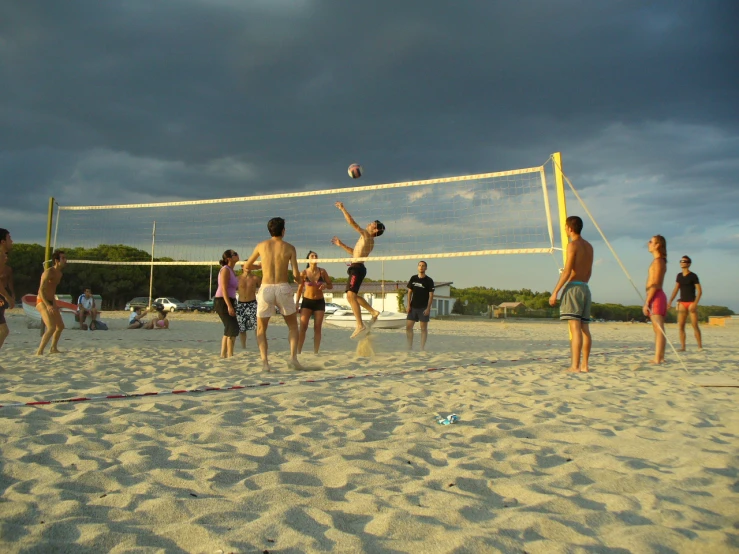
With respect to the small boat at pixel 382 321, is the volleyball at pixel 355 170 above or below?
above

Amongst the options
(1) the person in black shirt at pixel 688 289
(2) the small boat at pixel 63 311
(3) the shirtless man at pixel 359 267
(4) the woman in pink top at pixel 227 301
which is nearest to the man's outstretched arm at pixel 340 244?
(3) the shirtless man at pixel 359 267

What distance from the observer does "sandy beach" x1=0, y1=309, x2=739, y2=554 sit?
1.56 meters

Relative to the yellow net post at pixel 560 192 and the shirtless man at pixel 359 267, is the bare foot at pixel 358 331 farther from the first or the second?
the yellow net post at pixel 560 192

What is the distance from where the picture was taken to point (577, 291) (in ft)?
16.9

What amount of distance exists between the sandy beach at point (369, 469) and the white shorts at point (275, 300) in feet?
3.30

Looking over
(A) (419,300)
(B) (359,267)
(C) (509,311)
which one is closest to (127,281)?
(C) (509,311)

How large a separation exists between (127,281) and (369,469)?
37.6 meters

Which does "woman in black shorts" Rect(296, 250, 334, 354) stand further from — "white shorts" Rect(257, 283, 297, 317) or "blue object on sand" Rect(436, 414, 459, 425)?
"blue object on sand" Rect(436, 414, 459, 425)

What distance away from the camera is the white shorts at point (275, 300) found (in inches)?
192

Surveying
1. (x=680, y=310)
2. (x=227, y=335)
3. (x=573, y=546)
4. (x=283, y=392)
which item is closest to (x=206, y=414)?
(x=283, y=392)

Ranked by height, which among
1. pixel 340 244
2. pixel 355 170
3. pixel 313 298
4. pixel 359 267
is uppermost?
pixel 355 170

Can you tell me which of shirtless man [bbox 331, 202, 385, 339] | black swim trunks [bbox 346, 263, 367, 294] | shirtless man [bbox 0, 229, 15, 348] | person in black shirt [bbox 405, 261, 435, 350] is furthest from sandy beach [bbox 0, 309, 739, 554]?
person in black shirt [bbox 405, 261, 435, 350]

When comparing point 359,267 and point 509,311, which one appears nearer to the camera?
point 359,267

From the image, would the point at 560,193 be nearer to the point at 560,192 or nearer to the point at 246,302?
the point at 560,192
